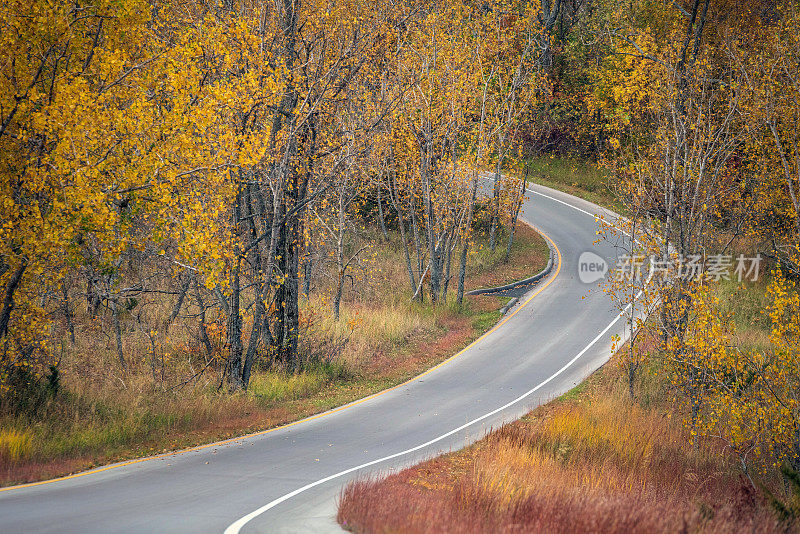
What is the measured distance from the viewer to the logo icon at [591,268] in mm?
32406

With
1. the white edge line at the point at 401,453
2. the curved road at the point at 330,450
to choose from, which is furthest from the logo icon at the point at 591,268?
the white edge line at the point at 401,453

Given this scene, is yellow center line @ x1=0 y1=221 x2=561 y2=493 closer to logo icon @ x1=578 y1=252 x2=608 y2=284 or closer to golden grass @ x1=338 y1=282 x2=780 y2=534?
logo icon @ x1=578 y1=252 x2=608 y2=284

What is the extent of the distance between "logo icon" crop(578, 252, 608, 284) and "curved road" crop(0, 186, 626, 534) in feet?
9.09

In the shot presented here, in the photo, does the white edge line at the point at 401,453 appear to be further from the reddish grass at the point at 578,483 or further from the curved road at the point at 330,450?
the reddish grass at the point at 578,483

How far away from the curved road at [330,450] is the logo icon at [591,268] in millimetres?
2771

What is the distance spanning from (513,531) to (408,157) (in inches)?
843

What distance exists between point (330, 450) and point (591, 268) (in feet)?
72.3

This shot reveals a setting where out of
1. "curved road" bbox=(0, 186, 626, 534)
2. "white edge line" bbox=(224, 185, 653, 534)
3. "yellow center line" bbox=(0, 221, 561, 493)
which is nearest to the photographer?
"white edge line" bbox=(224, 185, 653, 534)

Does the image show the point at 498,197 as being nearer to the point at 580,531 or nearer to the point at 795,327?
the point at 795,327

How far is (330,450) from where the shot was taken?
14609mm

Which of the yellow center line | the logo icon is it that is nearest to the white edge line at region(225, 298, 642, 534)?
the yellow center line

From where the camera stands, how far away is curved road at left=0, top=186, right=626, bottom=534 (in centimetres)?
984

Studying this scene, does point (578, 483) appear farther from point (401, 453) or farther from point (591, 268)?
point (591, 268)

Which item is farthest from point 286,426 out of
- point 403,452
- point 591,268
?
point 591,268
